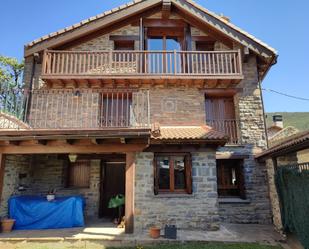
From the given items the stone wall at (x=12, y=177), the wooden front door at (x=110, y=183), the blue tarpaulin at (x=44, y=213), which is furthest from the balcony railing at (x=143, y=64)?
the blue tarpaulin at (x=44, y=213)

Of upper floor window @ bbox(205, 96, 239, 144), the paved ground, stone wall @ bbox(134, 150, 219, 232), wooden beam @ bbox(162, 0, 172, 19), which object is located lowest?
the paved ground

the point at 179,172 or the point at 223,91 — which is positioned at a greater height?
the point at 223,91

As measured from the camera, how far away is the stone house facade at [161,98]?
795 centimetres

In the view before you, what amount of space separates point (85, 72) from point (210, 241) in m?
7.88

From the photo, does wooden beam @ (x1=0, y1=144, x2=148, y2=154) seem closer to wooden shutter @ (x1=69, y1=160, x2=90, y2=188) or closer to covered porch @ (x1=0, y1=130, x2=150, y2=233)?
covered porch @ (x1=0, y1=130, x2=150, y2=233)

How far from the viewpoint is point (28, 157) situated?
8844mm

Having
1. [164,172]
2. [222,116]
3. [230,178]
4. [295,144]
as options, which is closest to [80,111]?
[164,172]

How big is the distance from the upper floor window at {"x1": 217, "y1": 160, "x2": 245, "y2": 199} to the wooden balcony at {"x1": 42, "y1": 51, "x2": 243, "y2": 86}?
3539mm

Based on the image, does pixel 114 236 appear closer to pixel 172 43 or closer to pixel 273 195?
pixel 273 195

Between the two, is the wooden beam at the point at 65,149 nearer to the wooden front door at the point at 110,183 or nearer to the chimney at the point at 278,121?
the wooden front door at the point at 110,183

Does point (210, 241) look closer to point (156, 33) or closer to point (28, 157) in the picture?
point (28, 157)

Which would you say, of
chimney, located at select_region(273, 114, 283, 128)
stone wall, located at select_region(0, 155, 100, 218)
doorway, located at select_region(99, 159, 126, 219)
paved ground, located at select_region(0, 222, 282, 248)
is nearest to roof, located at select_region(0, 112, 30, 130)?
stone wall, located at select_region(0, 155, 100, 218)

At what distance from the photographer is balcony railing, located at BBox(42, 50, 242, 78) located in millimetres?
9500

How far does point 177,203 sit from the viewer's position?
7410 millimetres
